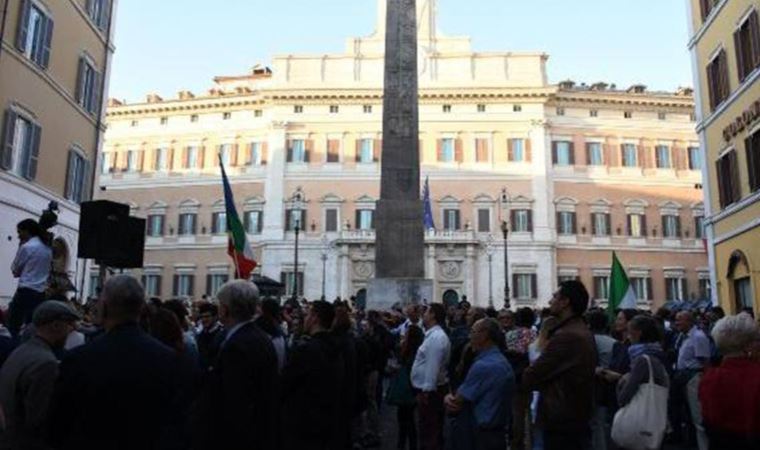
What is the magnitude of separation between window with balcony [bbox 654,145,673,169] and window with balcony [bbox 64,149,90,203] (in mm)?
32281

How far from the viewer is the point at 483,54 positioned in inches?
1592

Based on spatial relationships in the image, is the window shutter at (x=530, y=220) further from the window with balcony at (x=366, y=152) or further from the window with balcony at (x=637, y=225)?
the window with balcony at (x=366, y=152)

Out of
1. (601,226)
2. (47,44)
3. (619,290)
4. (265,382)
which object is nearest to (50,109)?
(47,44)

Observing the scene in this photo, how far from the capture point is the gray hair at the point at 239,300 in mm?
3639

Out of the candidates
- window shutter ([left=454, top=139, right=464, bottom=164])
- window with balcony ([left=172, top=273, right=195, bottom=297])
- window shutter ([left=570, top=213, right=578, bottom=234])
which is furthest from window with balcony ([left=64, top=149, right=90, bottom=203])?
window shutter ([left=570, top=213, right=578, bottom=234])

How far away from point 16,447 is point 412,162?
10761mm

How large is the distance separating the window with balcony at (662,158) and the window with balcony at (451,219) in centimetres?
1251

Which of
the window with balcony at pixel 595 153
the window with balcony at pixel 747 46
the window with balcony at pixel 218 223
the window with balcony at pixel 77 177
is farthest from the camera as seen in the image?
the window with balcony at pixel 218 223

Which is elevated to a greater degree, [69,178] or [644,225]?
[644,225]

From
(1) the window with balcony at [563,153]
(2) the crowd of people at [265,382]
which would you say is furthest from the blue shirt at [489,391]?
(1) the window with balcony at [563,153]

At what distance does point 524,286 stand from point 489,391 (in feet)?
109

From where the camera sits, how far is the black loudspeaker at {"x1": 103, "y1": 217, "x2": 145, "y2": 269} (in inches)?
356

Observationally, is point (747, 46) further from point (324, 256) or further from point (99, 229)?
point (324, 256)

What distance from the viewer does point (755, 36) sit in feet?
49.0
